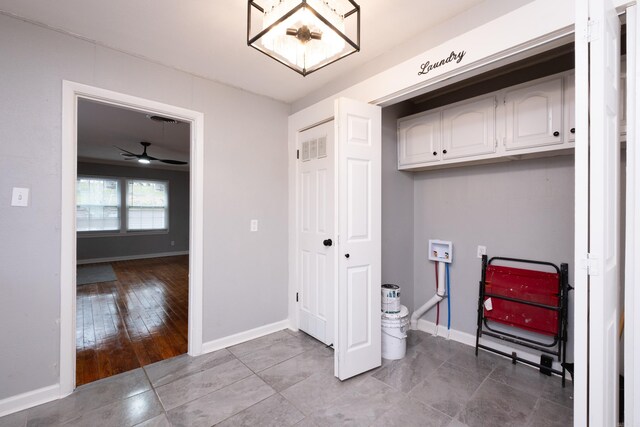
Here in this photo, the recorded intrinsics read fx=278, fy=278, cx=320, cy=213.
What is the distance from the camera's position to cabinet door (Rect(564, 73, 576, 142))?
197 cm

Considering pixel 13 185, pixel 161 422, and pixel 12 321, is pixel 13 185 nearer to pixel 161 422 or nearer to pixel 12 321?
pixel 12 321

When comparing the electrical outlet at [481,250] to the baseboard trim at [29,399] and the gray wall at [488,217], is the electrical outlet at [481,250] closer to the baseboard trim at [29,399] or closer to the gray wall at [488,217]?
the gray wall at [488,217]

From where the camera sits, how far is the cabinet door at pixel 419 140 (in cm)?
276

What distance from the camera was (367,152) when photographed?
2.27 m

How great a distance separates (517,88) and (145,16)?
9.07 ft

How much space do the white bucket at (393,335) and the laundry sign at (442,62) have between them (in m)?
A: 2.00

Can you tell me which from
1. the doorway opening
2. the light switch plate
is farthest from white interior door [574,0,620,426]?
the light switch plate

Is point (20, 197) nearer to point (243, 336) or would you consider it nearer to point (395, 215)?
point (243, 336)

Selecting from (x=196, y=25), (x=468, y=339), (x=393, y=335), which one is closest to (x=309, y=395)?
(x=393, y=335)

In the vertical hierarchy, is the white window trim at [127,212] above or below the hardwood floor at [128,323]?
above

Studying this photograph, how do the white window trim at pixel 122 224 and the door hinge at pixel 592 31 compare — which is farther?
the white window trim at pixel 122 224

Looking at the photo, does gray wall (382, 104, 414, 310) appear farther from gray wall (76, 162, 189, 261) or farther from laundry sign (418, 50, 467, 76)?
gray wall (76, 162, 189, 261)

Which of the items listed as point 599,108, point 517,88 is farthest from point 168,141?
point 599,108

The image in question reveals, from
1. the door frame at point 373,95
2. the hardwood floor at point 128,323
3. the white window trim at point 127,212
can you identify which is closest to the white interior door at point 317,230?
the door frame at point 373,95
